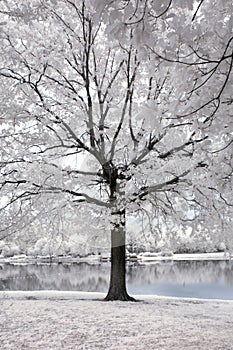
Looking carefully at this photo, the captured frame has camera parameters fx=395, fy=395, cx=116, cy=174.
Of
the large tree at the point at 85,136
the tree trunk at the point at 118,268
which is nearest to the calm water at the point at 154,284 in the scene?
the tree trunk at the point at 118,268

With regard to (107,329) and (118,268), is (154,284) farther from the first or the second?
(107,329)

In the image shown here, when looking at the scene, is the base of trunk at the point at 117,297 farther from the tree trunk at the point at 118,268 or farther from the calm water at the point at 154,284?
the calm water at the point at 154,284

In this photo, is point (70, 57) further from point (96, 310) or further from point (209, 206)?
point (96, 310)

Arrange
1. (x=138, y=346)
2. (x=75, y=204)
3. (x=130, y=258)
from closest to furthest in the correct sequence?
(x=138, y=346) → (x=75, y=204) → (x=130, y=258)

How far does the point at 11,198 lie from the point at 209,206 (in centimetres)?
518

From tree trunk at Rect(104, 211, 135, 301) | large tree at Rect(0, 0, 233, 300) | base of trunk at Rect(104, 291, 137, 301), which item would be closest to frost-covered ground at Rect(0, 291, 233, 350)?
base of trunk at Rect(104, 291, 137, 301)

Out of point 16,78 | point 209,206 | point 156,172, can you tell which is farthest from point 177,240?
point 16,78

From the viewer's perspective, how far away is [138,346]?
4.61 meters

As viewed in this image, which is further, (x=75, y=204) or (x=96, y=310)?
(x=75, y=204)

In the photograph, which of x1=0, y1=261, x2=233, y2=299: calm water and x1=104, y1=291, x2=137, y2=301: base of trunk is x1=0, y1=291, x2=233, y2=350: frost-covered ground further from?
x1=0, y1=261, x2=233, y2=299: calm water

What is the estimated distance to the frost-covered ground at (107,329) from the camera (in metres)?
4.68

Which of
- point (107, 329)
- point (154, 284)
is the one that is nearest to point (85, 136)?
point (107, 329)

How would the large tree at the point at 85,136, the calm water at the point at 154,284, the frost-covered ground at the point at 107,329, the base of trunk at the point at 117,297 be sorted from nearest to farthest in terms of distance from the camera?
the frost-covered ground at the point at 107,329 → the large tree at the point at 85,136 → the base of trunk at the point at 117,297 → the calm water at the point at 154,284

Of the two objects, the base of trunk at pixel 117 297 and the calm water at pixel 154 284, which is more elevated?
the calm water at pixel 154 284
